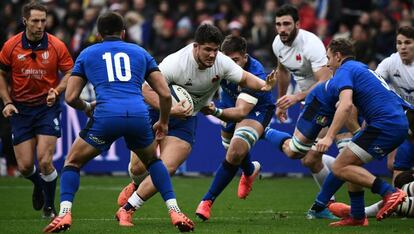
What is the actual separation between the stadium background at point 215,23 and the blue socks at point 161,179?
8670 mm

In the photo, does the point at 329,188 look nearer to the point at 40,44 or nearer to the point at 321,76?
the point at 321,76

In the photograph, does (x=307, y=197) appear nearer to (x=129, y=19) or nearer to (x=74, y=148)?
(x=74, y=148)

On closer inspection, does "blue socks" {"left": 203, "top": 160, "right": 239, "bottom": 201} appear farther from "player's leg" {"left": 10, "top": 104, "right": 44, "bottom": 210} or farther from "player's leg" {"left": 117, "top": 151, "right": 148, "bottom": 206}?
"player's leg" {"left": 10, "top": 104, "right": 44, "bottom": 210}

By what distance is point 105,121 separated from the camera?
33.0 ft

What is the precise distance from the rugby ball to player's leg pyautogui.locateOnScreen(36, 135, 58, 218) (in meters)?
2.22

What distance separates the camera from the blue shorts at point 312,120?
11.7m

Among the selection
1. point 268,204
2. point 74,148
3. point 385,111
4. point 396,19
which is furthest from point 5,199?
point 396,19

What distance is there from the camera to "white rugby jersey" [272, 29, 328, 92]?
45.5ft

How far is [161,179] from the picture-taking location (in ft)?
34.2

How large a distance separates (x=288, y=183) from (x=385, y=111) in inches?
302

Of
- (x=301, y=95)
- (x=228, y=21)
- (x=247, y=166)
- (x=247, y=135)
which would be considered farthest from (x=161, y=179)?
(x=228, y=21)

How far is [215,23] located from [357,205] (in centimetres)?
1175

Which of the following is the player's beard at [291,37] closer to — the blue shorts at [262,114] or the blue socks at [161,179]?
the blue shorts at [262,114]

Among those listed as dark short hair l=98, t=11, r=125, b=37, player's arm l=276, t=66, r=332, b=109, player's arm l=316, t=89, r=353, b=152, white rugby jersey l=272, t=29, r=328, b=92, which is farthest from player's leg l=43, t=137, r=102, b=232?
white rugby jersey l=272, t=29, r=328, b=92
